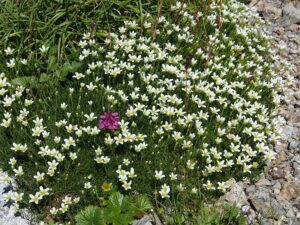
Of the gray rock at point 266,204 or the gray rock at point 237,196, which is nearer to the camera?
the gray rock at point 266,204

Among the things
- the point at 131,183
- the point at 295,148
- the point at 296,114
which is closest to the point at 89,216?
the point at 131,183

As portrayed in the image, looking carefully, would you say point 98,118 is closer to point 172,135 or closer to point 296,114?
point 172,135

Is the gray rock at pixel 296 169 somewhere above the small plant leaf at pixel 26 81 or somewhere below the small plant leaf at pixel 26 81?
below

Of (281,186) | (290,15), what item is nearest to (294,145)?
(281,186)

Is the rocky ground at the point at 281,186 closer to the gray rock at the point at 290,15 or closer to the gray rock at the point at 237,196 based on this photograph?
the gray rock at the point at 237,196

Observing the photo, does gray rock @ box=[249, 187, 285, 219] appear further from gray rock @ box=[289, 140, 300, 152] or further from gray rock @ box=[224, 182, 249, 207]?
gray rock @ box=[289, 140, 300, 152]

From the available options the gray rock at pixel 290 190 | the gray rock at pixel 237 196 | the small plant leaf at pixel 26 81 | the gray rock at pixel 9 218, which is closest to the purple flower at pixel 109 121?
the small plant leaf at pixel 26 81

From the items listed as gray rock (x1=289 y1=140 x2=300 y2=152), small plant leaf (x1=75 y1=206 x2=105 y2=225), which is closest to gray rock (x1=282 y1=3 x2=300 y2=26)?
gray rock (x1=289 y1=140 x2=300 y2=152)
